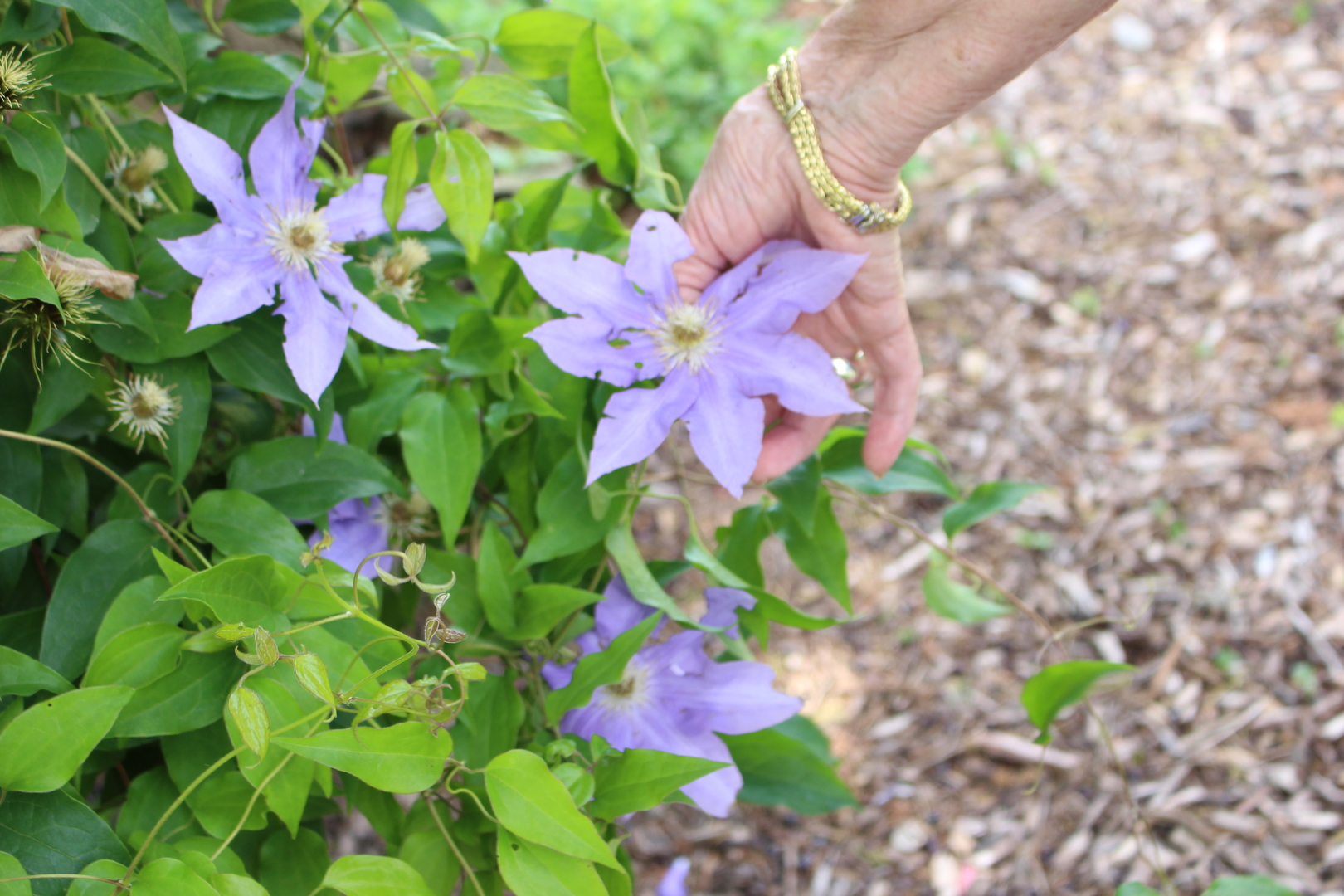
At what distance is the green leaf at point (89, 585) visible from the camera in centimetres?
61

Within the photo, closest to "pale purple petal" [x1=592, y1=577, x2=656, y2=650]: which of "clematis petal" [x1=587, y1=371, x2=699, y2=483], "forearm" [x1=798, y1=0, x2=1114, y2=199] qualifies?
"clematis petal" [x1=587, y1=371, x2=699, y2=483]

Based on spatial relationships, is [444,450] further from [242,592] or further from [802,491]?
[802,491]

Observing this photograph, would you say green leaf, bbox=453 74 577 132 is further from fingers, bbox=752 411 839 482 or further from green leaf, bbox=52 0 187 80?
fingers, bbox=752 411 839 482

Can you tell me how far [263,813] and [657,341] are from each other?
0.43m

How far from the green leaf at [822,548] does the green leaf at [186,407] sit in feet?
1.54

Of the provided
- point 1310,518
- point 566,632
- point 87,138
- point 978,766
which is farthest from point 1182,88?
point 87,138

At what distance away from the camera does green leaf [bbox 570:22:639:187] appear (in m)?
0.78

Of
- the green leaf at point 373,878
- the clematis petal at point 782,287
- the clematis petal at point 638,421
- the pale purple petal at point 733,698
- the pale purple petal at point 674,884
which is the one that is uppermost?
the clematis petal at point 782,287

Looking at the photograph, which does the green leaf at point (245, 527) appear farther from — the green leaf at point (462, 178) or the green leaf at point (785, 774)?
the green leaf at point (785, 774)

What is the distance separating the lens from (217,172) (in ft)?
2.16

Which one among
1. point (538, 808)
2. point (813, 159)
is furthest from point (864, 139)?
point (538, 808)

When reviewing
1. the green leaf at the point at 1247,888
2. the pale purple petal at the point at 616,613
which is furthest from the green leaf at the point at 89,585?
the green leaf at the point at 1247,888

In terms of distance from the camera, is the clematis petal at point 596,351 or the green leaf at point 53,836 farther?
the clematis petal at point 596,351

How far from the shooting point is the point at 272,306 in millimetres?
712
